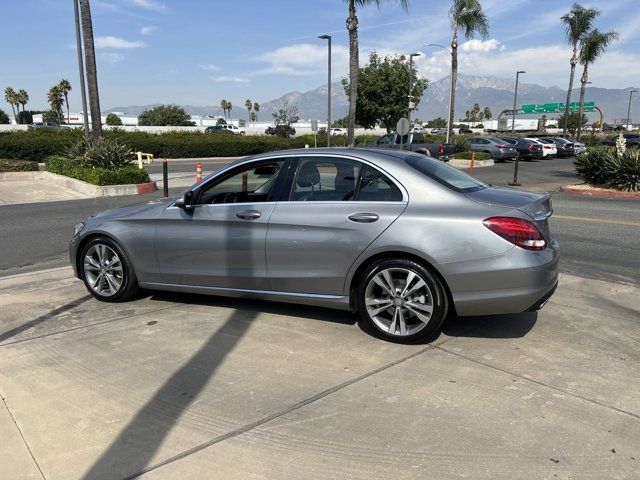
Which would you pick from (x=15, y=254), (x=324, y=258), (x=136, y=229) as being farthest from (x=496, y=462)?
(x=15, y=254)

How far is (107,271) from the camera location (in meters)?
5.42

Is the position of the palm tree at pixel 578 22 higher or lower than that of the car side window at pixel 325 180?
higher

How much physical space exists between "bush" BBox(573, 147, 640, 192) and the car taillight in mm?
14259

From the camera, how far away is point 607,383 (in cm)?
366

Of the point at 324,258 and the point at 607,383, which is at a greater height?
the point at 324,258

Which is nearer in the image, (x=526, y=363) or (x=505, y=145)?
(x=526, y=363)

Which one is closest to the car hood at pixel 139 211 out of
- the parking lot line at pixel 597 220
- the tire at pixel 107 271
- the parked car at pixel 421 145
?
the tire at pixel 107 271

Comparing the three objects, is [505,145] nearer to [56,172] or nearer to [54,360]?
[56,172]

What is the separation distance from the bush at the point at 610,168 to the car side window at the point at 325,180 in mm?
14559

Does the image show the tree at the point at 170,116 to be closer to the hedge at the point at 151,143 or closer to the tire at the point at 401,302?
the hedge at the point at 151,143

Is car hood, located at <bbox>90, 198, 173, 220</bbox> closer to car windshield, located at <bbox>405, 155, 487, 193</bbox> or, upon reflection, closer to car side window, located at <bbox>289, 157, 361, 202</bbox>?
car side window, located at <bbox>289, 157, 361, 202</bbox>

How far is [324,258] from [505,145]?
100 ft

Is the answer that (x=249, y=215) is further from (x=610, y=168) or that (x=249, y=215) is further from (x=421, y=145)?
(x=421, y=145)

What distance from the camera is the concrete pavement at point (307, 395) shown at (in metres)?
2.82
